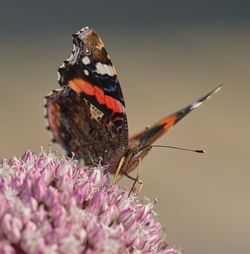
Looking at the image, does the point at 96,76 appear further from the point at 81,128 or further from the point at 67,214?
the point at 67,214

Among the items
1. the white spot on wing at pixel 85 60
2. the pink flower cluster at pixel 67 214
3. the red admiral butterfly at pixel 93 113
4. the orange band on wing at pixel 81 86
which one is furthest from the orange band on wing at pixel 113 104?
the pink flower cluster at pixel 67 214

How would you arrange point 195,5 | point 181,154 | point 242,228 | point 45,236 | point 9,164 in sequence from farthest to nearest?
point 195,5, point 181,154, point 242,228, point 9,164, point 45,236

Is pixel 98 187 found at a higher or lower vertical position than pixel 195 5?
lower

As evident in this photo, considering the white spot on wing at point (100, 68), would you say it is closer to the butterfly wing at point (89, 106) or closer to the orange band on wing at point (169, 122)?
the butterfly wing at point (89, 106)

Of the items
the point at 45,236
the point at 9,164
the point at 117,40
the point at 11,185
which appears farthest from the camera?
the point at 117,40

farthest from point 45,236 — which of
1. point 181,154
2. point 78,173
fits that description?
point 181,154

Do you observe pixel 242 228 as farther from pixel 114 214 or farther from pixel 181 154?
pixel 114 214
